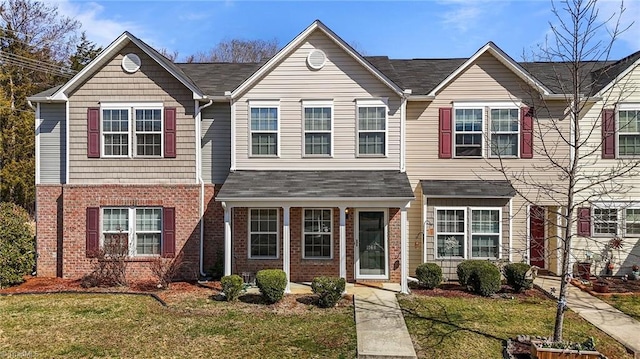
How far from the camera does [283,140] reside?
13.0 metres

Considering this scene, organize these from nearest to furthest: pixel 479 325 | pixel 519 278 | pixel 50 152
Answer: pixel 479 325
pixel 519 278
pixel 50 152

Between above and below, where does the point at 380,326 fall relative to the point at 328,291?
below

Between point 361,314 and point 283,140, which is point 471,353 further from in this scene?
point 283,140

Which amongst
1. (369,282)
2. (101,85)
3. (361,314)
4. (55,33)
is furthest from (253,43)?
(361,314)

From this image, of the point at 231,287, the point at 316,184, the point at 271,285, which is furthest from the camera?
the point at 316,184

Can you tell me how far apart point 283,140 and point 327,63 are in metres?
2.80

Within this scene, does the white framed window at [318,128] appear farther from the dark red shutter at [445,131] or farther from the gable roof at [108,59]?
the dark red shutter at [445,131]

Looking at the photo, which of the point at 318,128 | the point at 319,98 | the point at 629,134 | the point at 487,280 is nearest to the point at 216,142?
the point at 318,128

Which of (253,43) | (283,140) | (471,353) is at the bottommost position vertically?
(471,353)

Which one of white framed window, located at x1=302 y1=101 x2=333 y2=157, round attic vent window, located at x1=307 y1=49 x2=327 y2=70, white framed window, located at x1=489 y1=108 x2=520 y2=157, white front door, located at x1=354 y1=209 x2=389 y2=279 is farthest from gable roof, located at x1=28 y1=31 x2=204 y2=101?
white framed window, located at x1=489 y1=108 x2=520 y2=157

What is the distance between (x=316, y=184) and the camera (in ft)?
39.8

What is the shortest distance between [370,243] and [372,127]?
365cm

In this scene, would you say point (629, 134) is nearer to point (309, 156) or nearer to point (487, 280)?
point (487, 280)

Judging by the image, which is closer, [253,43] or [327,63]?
A: [327,63]
